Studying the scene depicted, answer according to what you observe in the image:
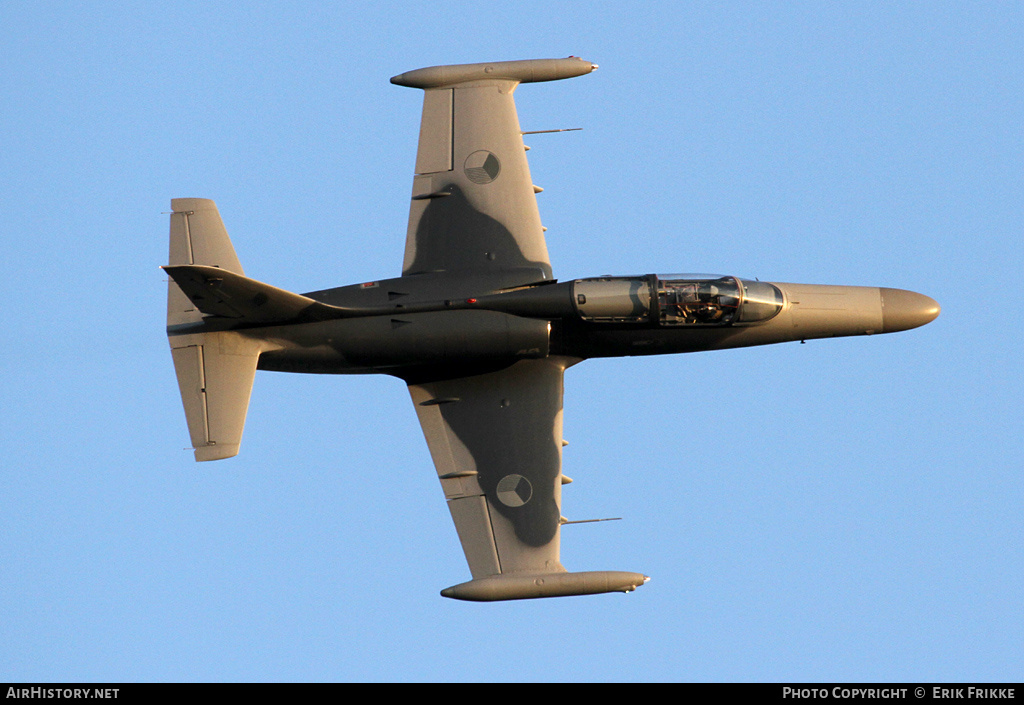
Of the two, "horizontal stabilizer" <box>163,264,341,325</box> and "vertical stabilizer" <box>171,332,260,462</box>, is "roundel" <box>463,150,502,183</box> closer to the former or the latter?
"horizontal stabilizer" <box>163,264,341,325</box>

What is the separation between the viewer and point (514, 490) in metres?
18.0

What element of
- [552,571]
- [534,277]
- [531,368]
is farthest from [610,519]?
[534,277]

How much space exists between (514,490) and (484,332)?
7.49 ft

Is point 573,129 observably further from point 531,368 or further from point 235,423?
point 235,423

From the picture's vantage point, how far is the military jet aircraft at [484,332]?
17.7m

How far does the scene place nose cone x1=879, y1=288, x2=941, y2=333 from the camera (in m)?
18.9

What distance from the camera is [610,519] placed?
18.0 metres

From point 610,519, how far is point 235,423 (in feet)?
17.8

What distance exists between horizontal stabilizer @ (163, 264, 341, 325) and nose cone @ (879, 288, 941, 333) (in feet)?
26.6

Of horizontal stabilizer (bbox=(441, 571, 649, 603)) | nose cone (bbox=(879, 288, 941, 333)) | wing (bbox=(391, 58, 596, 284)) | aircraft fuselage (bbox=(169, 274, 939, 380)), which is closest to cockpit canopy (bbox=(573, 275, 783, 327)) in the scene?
aircraft fuselage (bbox=(169, 274, 939, 380))

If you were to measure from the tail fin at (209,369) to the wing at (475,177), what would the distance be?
2765 millimetres

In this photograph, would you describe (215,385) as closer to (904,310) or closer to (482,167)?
(482,167)

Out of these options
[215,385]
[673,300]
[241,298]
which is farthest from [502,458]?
[241,298]

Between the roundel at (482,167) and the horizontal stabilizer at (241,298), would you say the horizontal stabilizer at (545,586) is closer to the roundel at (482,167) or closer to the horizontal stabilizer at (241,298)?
the horizontal stabilizer at (241,298)
